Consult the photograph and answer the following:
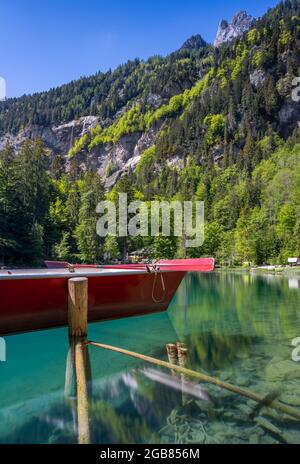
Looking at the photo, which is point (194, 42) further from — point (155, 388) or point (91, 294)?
point (155, 388)

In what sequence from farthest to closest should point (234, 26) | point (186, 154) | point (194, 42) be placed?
1. point (234, 26)
2. point (194, 42)
3. point (186, 154)

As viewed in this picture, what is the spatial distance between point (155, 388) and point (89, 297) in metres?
4.27

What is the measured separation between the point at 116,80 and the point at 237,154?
259ft

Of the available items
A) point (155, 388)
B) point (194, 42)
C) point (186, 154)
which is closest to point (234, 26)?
point (194, 42)

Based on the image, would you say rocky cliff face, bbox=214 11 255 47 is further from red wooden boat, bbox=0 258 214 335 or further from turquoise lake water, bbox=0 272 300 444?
turquoise lake water, bbox=0 272 300 444

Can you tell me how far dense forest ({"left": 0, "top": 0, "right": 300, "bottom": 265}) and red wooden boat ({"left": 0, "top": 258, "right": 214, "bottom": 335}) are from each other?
23818 millimetres

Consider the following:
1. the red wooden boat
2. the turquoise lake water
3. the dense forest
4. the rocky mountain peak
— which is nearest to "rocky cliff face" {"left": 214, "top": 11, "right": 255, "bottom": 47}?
the rocky mountain peak

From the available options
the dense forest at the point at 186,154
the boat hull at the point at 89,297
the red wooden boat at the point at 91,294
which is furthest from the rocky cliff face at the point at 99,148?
the boat hull at the point at 89,297

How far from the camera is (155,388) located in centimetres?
540

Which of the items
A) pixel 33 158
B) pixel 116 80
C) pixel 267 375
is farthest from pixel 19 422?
pixel 116 80

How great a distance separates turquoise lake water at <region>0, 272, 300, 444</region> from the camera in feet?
13.4

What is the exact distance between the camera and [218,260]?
54.5m

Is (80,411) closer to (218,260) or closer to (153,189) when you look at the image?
(218,260)

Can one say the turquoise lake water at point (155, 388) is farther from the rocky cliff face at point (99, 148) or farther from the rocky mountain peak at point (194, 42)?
the rocky mountain peak at point (194, 42)
